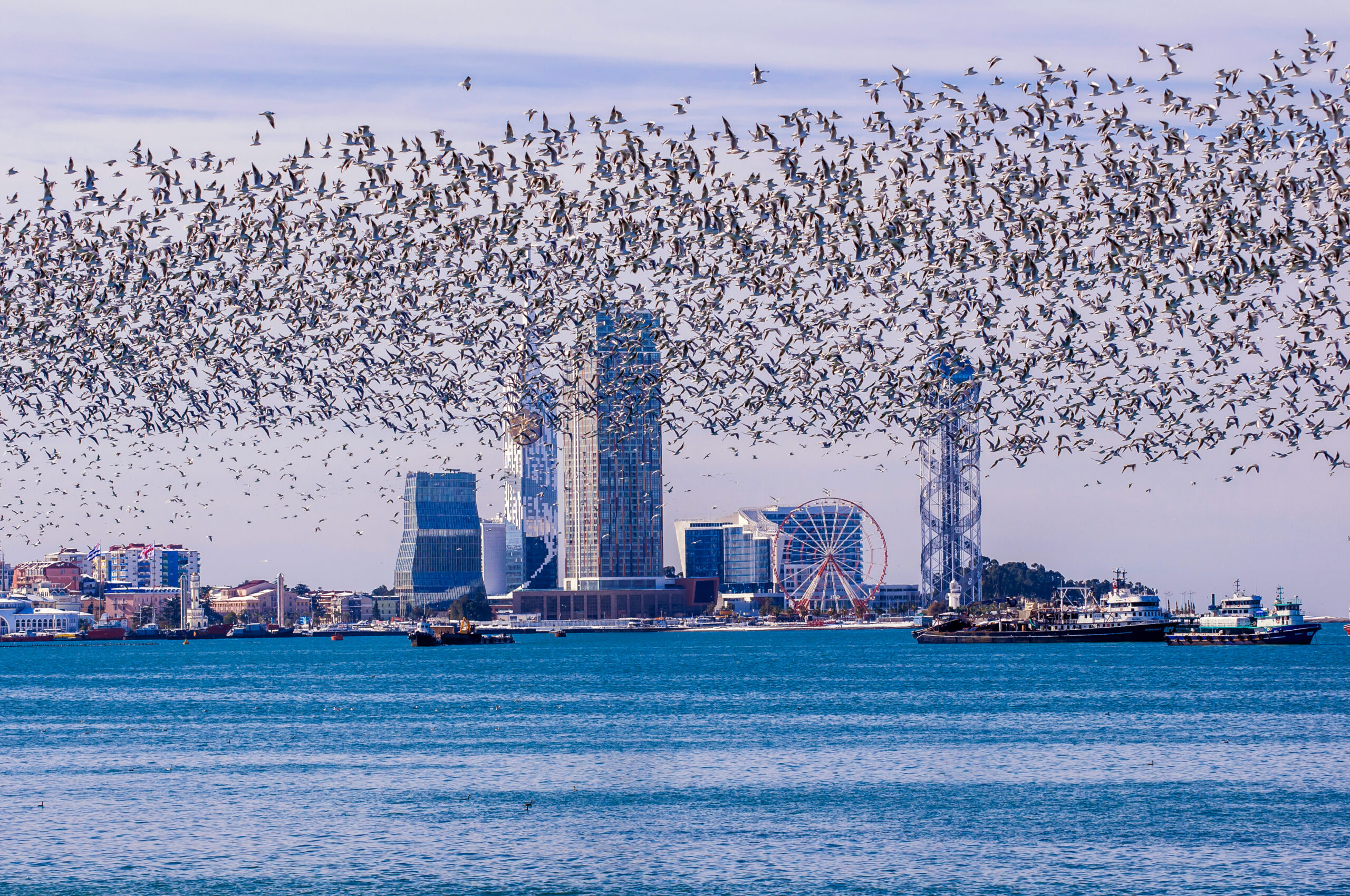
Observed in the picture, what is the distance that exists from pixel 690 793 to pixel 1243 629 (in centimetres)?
15028

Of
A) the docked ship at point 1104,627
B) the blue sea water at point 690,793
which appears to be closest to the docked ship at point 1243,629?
the docked ship at point 1104,627

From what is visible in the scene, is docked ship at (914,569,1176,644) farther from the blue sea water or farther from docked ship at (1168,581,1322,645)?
the blue sea water

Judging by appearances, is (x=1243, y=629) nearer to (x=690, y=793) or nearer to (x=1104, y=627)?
(x=1104, y=627)

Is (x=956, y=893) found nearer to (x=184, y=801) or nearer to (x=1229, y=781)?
(x=1229, y=781)

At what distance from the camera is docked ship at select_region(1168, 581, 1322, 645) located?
178875mm

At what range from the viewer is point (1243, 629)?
606 ft

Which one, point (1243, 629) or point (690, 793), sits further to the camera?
point (1243, 629)

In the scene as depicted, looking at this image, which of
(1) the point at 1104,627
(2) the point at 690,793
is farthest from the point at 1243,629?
(2) the point at 690,793

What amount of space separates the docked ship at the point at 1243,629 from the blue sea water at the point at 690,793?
8230 centimetres

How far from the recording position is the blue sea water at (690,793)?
36000 mm

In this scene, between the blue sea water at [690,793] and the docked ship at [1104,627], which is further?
the docked ship at [1104,627]

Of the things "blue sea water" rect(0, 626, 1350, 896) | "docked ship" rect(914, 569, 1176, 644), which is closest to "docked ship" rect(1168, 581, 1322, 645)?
"docked ship" rect(914, 569, 1176, 644)

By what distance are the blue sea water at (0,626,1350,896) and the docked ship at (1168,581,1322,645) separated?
270 feet

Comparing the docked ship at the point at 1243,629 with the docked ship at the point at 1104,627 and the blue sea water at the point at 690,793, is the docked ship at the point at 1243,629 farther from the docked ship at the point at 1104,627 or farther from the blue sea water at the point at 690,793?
the blue sea water at the point at 690,793
